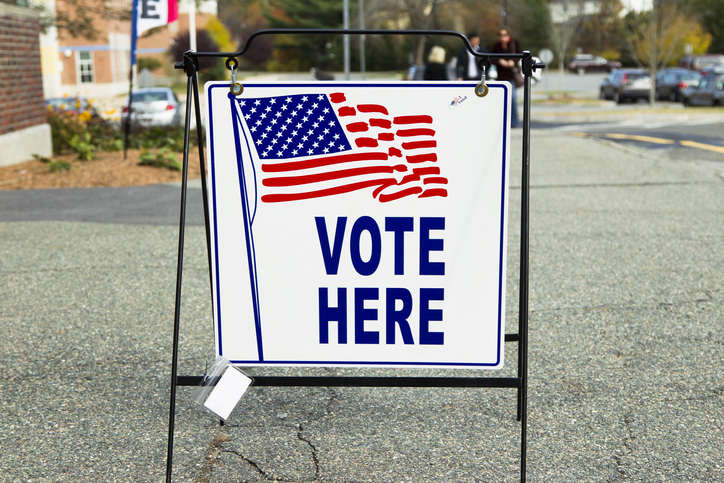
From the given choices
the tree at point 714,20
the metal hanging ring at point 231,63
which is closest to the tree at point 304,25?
the tree at point 714,20

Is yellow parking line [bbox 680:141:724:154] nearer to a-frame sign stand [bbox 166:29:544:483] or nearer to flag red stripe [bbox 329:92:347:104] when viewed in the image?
a-frame sign stand [bbox 166:29:544:483]

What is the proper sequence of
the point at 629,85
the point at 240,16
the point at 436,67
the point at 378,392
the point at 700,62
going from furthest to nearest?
the point at 240,16 < the point at 700,62 < the point at 629,85 < the point at 436,67 < the point at 378,392

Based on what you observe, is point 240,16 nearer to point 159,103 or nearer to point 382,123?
point 159,103

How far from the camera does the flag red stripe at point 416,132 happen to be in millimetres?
2752

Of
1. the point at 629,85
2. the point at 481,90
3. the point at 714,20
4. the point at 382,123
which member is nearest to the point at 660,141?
the point at 481,90

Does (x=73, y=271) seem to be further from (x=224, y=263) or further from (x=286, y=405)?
(x=224, y=263)

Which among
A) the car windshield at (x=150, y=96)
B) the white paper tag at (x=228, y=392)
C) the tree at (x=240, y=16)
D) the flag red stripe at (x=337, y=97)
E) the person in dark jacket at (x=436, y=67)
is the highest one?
the tree at (x=240, y=16)

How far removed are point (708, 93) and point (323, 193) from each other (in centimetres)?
2998

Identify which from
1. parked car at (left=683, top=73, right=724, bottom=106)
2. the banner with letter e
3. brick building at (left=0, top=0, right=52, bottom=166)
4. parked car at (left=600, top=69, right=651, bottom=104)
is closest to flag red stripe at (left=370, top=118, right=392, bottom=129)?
the banner with letter e

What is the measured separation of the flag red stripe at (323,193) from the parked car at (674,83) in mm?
33258

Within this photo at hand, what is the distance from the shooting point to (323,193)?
281 centimetres

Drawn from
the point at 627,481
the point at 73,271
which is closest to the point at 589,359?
the point at 627,481

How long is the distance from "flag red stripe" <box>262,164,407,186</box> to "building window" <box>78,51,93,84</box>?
57.1 m

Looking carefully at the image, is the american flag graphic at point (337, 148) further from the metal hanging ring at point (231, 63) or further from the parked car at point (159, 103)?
the parked car at point (159, 103)
